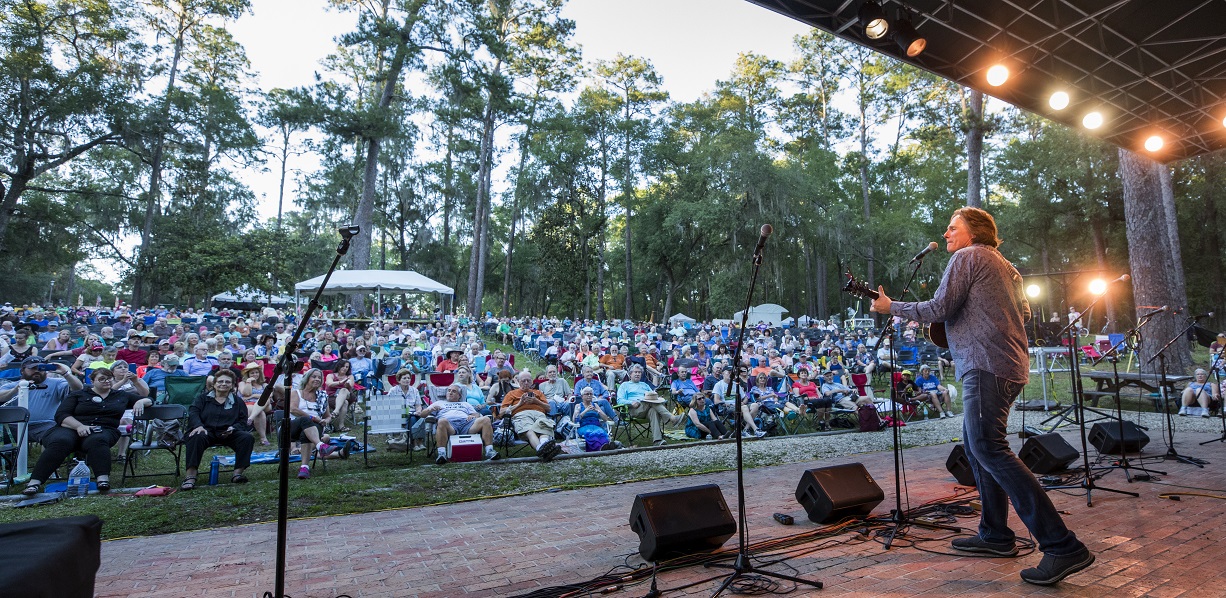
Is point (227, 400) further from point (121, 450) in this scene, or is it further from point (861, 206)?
point (861, 206)

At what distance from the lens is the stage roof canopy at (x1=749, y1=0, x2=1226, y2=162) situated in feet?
17.7

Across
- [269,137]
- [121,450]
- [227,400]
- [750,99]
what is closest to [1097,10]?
[227,400]

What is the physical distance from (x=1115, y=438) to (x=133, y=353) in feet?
38.6

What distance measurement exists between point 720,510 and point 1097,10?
5.66 meters

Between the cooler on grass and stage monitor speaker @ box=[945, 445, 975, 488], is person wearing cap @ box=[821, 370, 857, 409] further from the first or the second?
the cooler on grass

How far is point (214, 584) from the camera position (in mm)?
2992

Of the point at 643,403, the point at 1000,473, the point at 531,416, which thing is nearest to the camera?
the point at 1000,473

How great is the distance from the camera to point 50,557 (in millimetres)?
1687

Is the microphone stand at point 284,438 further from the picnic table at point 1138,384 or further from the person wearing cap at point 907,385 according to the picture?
the picnic table at point 1138,384

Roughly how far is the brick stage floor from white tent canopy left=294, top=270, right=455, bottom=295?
16.2 meters

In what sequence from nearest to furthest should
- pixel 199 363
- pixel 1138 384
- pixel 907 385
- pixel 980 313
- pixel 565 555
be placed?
pixel 980 313 < pixel 565 555 < pixel 199 363 < pixel 907 385 < pixel 1138 384

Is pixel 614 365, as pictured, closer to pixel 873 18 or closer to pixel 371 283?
pixel 873 18

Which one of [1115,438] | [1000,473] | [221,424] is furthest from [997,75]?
[221,424]

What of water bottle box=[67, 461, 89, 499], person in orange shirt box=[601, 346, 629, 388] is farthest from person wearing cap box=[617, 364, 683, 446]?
water bottle box=[67, 461, 89, 499]
